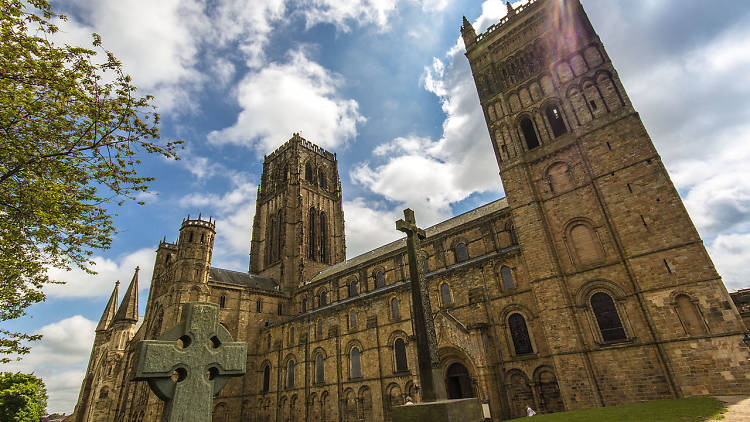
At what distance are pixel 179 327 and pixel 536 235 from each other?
19008mm

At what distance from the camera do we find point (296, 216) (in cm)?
4747

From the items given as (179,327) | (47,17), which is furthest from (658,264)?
→ (47,17)

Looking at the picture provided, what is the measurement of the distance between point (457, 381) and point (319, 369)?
580 inches

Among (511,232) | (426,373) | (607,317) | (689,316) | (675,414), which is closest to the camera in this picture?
(426,373)

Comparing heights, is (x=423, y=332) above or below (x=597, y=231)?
below

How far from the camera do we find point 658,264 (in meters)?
16.0

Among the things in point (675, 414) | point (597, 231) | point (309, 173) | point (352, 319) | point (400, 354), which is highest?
point (309, 173)

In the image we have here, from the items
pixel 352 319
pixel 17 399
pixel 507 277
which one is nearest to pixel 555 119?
pixel 507 277

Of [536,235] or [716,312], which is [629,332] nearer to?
[716,312]

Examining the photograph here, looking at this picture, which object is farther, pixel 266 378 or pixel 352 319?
pixel 266 378

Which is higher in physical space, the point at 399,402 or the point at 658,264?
the point at 658,264

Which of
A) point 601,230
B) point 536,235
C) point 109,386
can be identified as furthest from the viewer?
point 109,386

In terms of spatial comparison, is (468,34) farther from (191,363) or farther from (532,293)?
(191,363)

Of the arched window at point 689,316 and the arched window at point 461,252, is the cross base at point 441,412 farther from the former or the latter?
the arched window at point 461,252
